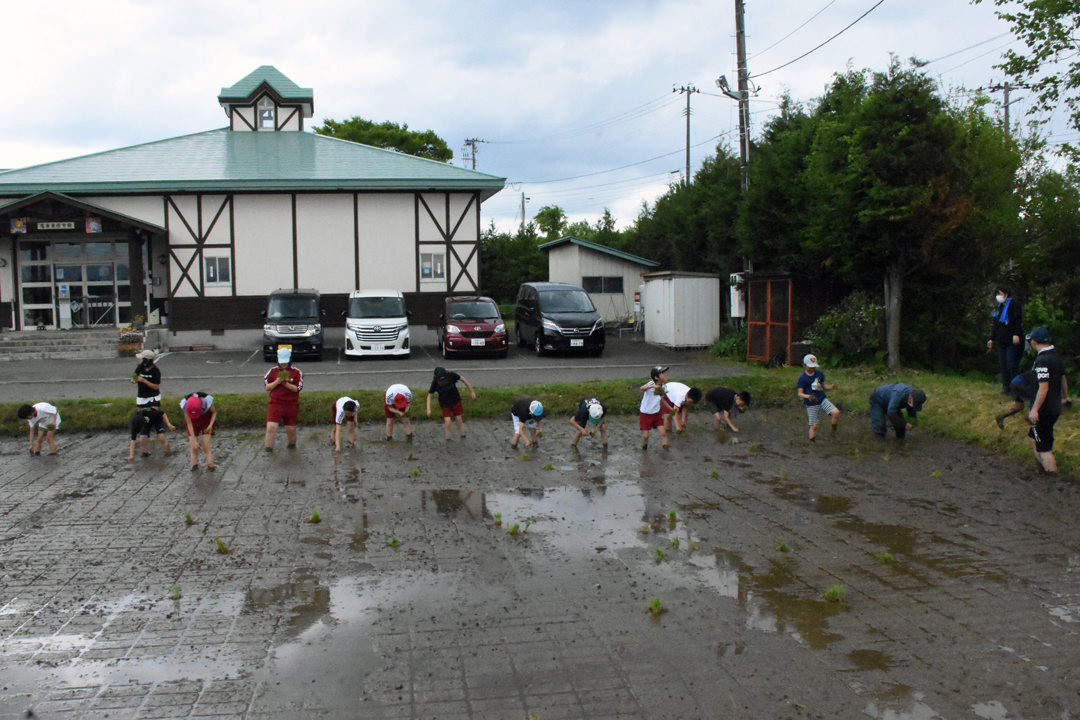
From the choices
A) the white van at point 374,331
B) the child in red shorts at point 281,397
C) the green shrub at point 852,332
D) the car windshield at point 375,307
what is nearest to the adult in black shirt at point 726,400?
the child in red shorts at point 281,397

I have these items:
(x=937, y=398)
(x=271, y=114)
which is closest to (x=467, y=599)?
(x=937, y=398)

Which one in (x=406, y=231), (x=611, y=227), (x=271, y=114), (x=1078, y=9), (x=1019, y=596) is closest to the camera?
(x=1019, y=596)

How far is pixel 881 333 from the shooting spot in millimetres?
17844

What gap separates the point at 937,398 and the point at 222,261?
64.7 ft

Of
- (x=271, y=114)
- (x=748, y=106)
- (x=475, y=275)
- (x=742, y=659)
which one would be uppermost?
(x=271, y=114)

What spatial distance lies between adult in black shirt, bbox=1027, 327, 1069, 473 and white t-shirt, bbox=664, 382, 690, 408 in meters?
4.13

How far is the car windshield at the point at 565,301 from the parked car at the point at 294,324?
19.2ft

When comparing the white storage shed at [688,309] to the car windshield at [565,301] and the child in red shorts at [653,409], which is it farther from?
the child in red shorts at [653,409]

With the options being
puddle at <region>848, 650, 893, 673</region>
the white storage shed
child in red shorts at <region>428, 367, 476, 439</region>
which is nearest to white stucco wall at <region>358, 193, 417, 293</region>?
the white storage shed

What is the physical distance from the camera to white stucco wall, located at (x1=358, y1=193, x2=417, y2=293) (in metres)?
25.8

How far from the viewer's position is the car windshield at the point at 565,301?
22.9m

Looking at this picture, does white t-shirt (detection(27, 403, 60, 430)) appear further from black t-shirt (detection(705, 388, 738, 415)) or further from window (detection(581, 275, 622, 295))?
window (detection(581, 275, 622, 295))

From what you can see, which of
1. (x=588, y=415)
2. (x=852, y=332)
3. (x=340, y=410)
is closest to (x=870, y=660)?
(x=588, y=415)

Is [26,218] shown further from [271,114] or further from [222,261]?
[271,114]
